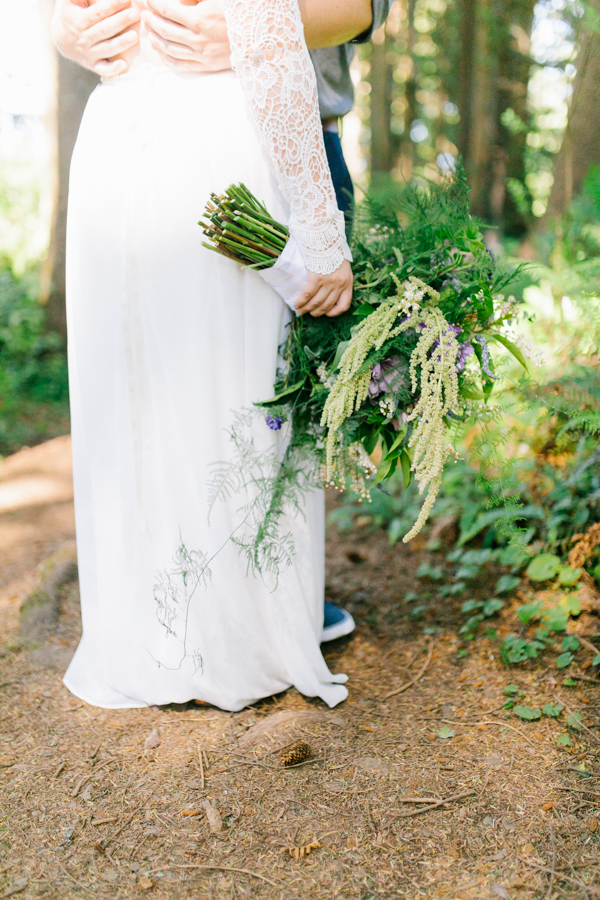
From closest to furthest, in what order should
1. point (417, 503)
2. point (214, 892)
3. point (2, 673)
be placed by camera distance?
point (214, 892), point (2, 673), point (417, 503)

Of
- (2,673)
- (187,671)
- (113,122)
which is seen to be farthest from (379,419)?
(2,673)

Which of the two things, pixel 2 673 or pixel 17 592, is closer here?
pixel 2 673

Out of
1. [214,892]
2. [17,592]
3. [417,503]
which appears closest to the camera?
[214,892]

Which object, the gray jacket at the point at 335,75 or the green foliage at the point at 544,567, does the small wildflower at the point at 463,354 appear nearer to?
the gray jacket at the point at 335,75

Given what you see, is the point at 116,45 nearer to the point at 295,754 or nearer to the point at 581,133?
the point at 295,754

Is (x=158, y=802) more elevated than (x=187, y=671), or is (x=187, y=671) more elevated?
(x=187, y=671)

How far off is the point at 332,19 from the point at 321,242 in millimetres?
610

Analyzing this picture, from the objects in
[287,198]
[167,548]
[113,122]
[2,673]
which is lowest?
[2,673]

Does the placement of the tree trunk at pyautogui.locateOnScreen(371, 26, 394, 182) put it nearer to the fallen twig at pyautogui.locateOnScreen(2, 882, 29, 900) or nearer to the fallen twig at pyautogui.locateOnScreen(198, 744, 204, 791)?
the fallen twig at pyautogui.locateOnScreen(198, 744, 204, 791)

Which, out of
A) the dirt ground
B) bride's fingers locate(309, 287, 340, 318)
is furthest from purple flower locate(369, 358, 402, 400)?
the dirt ground

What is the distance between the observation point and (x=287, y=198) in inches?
69.9

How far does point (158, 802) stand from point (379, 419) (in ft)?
3.99

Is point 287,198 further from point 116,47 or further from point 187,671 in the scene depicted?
point 187,671

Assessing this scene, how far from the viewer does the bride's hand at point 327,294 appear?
1.77m
